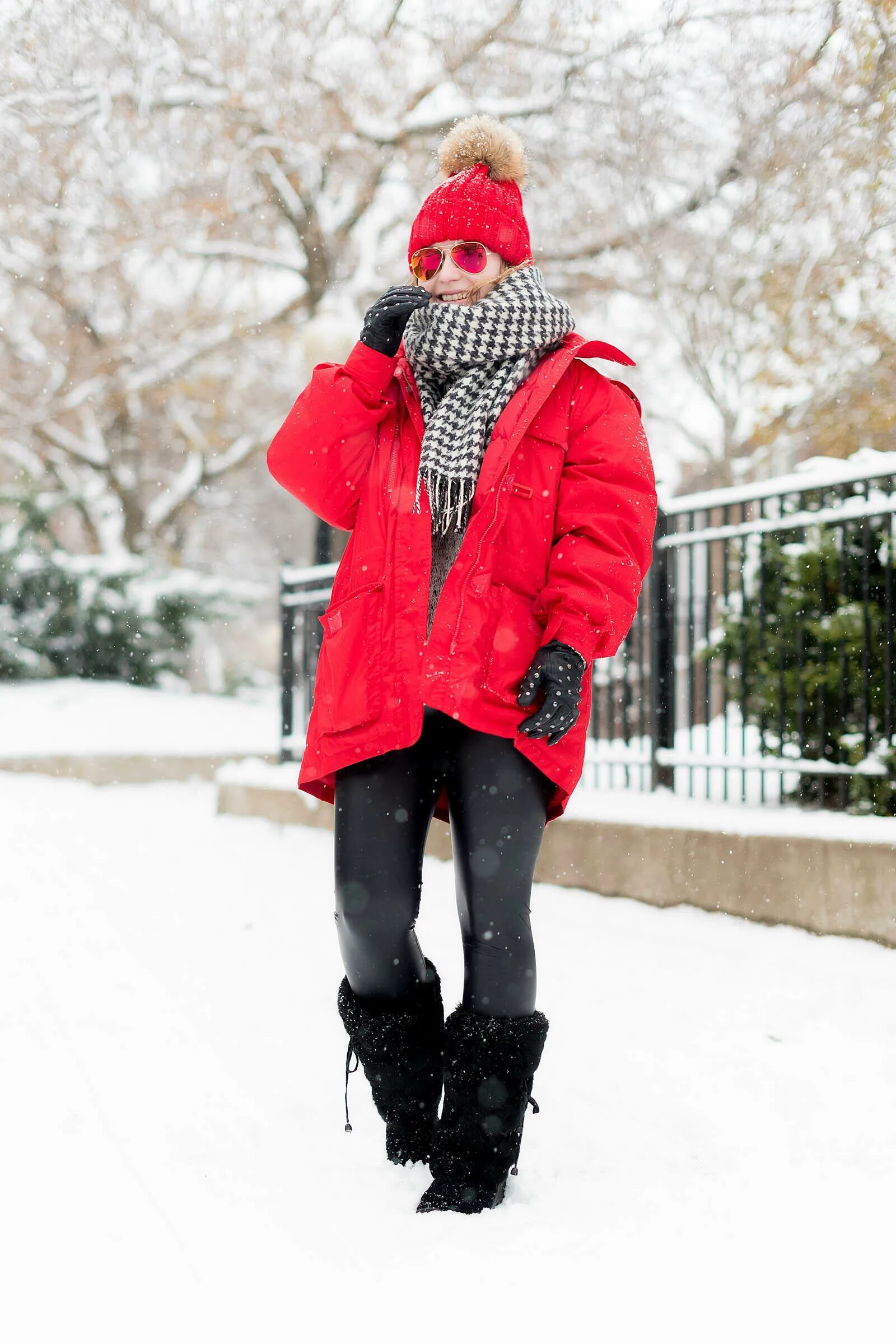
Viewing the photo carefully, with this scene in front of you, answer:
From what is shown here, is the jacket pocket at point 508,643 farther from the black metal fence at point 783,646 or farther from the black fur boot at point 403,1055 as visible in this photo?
the black metal fence at point 783,646

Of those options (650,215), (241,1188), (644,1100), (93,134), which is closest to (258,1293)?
(241,1188)

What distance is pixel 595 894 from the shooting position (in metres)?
5.02

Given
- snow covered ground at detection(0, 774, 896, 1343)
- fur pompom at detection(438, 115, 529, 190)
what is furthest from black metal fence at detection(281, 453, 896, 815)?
fur pompom at detection(438, 115, 529, 190)

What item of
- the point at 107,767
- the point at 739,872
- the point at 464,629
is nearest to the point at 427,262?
the point at 464,629

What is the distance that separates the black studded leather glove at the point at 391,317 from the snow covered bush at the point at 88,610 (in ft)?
37.7

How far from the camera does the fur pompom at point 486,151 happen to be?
2.35 m

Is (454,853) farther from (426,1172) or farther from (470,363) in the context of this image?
(470,363)

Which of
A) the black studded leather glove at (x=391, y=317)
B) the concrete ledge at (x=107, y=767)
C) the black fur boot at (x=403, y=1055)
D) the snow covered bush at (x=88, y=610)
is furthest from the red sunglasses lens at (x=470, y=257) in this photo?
the snow covered bush at (x=88, y=610)

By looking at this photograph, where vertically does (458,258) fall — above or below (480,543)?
above

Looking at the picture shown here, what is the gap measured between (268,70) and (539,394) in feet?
35.1

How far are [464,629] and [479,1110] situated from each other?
0.85 m

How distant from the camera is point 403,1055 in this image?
2.14 metres

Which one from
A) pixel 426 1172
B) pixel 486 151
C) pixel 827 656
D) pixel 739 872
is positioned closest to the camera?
pixel 426 1172

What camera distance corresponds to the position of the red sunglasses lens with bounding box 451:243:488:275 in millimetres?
2230
